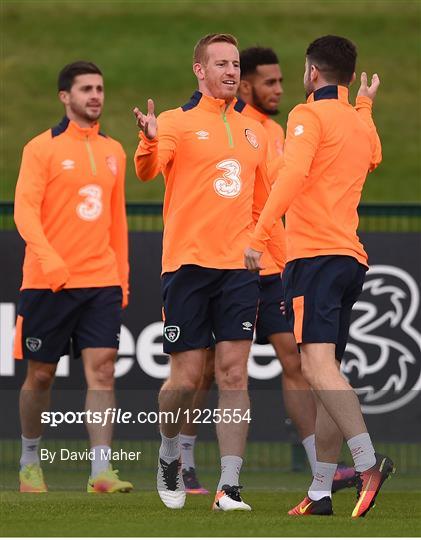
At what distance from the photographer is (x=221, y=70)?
30.1ft

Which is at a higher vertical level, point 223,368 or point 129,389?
point 223,368

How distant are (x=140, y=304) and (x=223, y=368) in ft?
11.6

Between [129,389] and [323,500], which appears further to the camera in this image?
[129,389]

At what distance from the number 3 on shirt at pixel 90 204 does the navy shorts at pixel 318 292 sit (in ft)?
8.28

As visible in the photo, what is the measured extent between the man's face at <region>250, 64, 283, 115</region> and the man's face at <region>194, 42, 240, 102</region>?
1.93 m

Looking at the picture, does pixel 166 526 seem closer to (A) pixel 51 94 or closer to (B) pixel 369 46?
(A) pixel 51 94

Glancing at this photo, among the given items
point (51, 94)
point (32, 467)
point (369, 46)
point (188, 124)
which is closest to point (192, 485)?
point (32, 467)

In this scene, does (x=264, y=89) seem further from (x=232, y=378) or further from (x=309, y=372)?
(x=309, y=372)

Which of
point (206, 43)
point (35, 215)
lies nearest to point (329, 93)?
point (206, 43)

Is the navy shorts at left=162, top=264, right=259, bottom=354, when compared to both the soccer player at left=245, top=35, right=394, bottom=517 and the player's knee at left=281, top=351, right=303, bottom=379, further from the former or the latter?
the player's knee at left=281, top=351, right=303, bottom=379

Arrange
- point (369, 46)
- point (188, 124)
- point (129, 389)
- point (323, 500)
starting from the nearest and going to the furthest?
point (323, 500) < point (188, 124) < point (129, 389) < point (369, 46)

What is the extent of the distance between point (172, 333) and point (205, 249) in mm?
490

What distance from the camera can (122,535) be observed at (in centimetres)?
750

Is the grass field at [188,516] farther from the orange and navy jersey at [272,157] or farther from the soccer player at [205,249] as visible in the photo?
the orange and navy jersey at [272,157]
